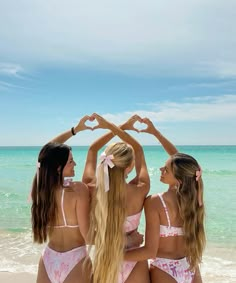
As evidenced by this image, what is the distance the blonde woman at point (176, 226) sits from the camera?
2.53 meters

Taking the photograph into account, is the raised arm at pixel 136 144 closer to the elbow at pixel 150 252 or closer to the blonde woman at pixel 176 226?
the blonde woman at pixel 176 226

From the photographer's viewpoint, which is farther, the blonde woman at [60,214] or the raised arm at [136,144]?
the raised arm at [136,144]

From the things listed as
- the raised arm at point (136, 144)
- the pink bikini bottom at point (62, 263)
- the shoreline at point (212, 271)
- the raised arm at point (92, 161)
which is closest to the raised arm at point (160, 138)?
the raised arm at point (136, 144)

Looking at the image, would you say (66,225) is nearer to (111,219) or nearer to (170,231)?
(111,219)

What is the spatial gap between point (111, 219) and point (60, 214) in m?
0.39

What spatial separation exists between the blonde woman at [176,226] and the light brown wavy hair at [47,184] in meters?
0.64

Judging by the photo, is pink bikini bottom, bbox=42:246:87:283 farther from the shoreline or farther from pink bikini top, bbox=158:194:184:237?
the shoreline

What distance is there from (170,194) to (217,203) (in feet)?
31.6

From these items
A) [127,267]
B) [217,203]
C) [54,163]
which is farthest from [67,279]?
[217,203]

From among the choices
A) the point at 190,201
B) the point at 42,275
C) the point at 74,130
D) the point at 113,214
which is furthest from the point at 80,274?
the point at 74,130

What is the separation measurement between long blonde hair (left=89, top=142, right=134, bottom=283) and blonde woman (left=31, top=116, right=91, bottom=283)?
131 millimetres

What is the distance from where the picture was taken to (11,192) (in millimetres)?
14031

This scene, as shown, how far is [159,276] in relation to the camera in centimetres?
262

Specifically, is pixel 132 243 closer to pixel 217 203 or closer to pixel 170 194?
pixel 170 194
